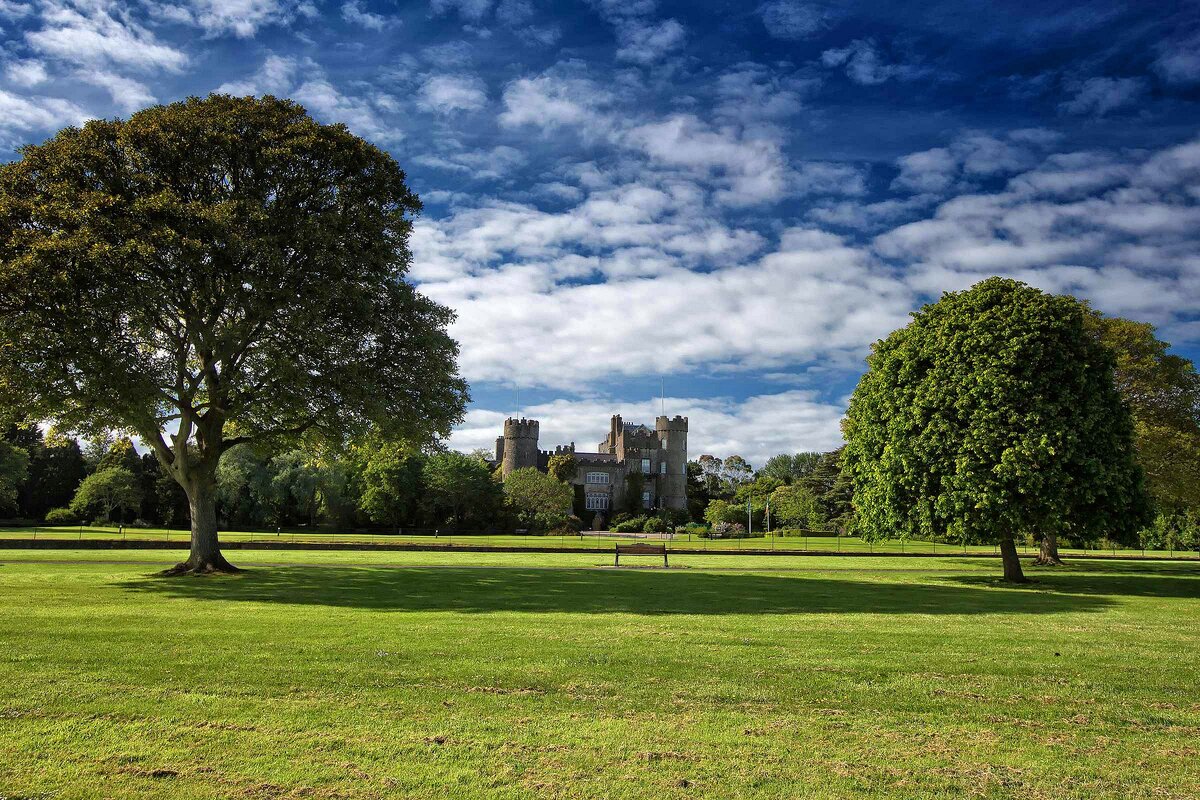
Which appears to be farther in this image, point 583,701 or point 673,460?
point 673,460

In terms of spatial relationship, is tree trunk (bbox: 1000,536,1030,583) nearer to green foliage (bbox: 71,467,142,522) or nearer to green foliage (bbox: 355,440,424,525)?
green foliage (bbox: 355,440,424,525)

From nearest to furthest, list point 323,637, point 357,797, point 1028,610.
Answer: point 357,797
point 323,637
point 1028,610

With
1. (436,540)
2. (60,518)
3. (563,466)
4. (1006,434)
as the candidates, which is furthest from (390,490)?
(1006,434)

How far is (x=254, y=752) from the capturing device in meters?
5.50

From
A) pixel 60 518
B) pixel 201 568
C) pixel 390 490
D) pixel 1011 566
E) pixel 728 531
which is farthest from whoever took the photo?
pixel 728 531

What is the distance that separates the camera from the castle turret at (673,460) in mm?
97375

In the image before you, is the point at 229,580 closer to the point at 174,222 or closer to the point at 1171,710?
the point at 174,222

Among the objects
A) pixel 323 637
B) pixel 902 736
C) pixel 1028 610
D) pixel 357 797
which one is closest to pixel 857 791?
pixel 902 736

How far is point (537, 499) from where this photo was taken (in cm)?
7069

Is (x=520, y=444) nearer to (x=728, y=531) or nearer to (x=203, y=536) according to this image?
(x=728, y=531)

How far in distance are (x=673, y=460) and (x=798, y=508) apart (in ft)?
92.1

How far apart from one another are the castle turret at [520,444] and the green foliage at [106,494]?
40.5m

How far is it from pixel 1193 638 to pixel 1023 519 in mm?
9543

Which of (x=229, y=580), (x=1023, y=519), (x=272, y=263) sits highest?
(x=272, y=263)
